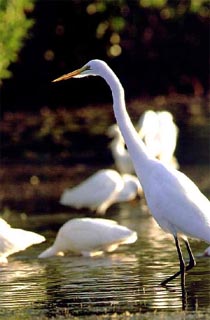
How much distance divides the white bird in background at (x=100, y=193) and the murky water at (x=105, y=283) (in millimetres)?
2060

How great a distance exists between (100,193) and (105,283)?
5.73 metres

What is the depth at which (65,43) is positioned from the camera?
32.9 metres

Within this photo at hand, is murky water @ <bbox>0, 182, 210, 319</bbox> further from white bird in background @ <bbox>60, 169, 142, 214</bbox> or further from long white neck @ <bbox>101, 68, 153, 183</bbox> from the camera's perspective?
white bird in background @ <bbox>60, 169, 142, 214</bbox>

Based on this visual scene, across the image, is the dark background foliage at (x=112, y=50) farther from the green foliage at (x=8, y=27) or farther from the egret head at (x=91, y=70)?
the egret head at (x=91, y=70)

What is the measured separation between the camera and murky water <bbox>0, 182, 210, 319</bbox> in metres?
9.52

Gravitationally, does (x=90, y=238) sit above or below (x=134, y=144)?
below

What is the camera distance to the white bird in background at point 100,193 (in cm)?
1652

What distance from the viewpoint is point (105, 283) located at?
10742 mm

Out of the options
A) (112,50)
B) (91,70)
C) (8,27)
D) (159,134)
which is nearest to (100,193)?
(159,134)

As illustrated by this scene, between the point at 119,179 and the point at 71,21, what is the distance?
54.3 feet

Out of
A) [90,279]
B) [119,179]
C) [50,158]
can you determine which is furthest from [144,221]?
[50,158]

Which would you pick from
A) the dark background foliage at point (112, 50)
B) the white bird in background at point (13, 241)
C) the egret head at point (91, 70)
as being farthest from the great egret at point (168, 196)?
the dark background foliage at point (112, 50)

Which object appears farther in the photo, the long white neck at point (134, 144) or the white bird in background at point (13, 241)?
the white bird in background at point (13, 241)

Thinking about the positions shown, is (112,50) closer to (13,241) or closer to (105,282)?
(13,241)
